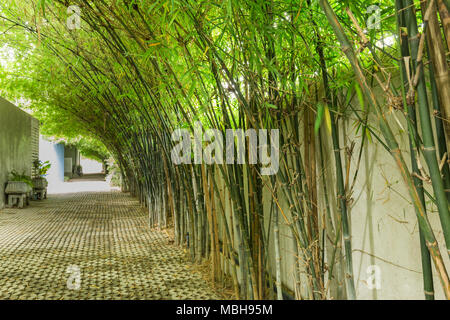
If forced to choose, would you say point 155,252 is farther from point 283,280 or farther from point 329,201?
point 329,201

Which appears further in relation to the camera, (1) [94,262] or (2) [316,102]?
(1) [94,262]

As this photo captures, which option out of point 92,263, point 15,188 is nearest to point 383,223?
point 92,263

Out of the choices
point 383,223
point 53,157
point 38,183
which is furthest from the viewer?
point 53,157

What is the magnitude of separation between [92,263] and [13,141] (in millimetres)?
5440

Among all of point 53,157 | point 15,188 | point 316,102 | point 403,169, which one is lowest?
point 15,188

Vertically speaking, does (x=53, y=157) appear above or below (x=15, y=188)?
above

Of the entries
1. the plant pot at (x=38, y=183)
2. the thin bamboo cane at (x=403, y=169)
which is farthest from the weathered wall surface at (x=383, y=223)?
the plant pot at (x=38, y=183)

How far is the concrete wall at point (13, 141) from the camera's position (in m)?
5.86

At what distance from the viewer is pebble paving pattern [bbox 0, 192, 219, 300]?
73.9 inches

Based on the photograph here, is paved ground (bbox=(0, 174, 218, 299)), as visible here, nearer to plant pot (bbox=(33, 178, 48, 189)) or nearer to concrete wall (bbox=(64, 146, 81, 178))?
plant pot (bbox=(33, 178, 48, 189))

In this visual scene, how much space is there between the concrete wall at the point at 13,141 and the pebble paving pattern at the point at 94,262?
231cm

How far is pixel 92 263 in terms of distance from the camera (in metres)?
2.38

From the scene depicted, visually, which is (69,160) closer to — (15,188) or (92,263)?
(15,188)
